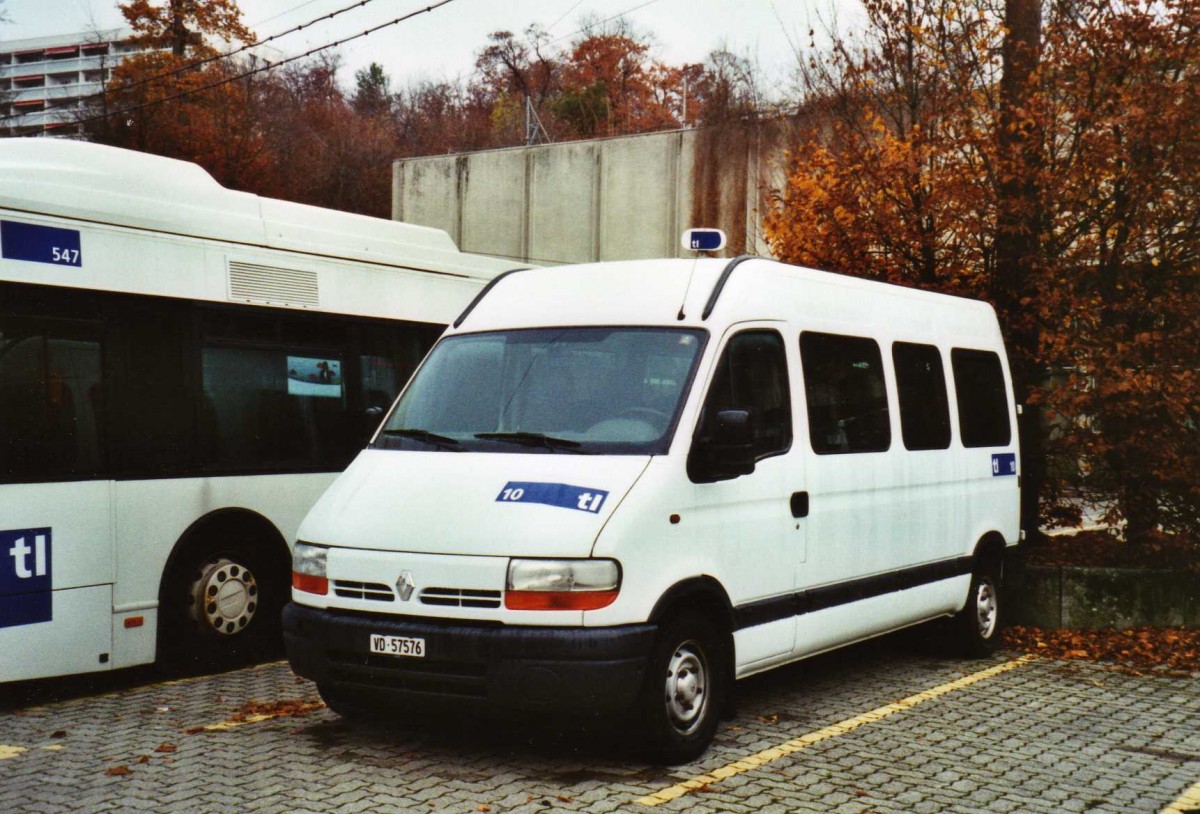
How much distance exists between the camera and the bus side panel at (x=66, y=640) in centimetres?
741

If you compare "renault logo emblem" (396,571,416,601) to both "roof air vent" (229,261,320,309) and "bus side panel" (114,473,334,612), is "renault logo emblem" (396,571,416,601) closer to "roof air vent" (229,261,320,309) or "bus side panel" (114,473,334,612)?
"bus side panel" (114,473,334,612)

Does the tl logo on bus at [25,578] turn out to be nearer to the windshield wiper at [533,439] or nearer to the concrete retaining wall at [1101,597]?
the windshield wiper at [533,439]

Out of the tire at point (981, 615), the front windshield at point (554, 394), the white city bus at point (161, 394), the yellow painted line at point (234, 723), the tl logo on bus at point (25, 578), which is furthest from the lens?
the tire at point (981, 615)

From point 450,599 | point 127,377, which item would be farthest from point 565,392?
point 127,377

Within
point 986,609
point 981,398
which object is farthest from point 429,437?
point 986,609

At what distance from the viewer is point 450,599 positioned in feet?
19.5

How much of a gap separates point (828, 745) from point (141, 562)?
440 cm

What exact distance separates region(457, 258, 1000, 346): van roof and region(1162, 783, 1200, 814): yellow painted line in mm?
3095

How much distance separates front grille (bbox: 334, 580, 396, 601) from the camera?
20.0 feet

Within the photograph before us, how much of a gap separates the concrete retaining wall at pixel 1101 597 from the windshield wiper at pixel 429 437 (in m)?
5.66

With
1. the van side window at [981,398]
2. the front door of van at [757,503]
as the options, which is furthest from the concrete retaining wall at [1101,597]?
the front door of van at [757,503]

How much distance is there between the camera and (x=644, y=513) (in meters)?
6.00

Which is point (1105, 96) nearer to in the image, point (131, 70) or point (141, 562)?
point (141, 562)

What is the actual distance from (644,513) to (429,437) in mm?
1407
